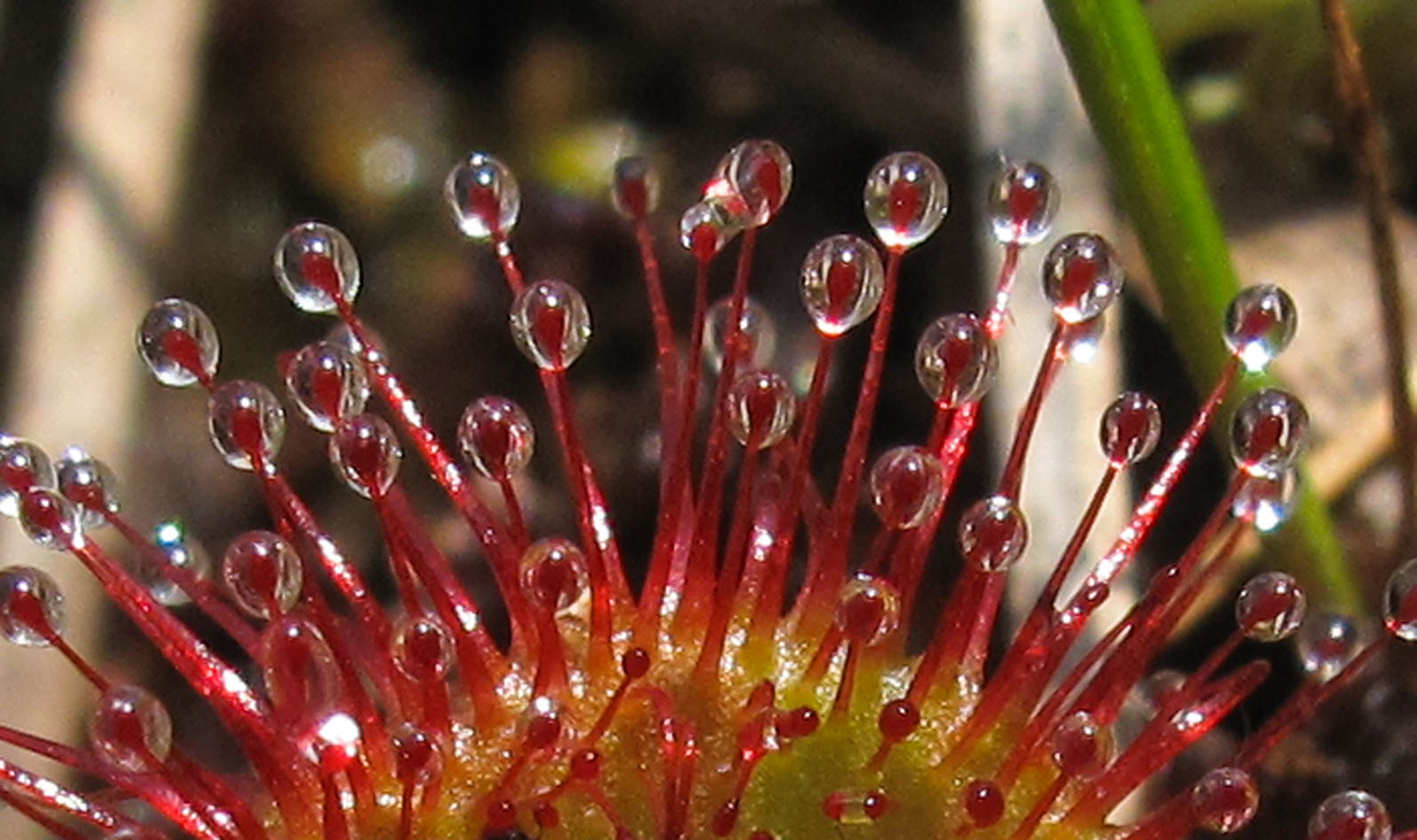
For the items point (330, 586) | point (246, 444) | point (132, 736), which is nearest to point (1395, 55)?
point (330, 586)

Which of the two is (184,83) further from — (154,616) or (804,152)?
(154,616)

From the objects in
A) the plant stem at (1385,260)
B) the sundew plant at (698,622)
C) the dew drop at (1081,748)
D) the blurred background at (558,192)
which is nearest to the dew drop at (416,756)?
the sundew plant at (698,622)

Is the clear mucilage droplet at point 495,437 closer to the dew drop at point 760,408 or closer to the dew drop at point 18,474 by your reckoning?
the dew drop at point 760,408

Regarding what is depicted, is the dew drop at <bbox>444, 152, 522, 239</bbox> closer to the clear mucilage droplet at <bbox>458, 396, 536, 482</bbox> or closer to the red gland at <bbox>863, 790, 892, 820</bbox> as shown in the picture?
the clear mucilage droplet at <bbox>458, 396, 536, 482</bbox>

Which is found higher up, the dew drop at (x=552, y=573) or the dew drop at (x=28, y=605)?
the dew drop at (x=28, y=605)

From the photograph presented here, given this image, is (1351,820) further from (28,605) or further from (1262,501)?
(28,605)

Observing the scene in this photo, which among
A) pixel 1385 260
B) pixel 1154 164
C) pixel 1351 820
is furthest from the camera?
pixel 1385 260

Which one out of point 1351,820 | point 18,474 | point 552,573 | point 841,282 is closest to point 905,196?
point 841,282
